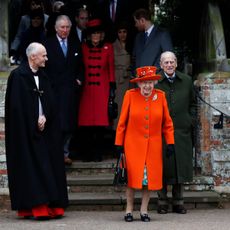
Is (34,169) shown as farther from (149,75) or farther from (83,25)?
(83,25)

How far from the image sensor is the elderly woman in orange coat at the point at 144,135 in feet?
37.1

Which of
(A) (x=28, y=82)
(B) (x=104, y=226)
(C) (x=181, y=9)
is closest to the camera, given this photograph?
(B) (x=104, y=226)

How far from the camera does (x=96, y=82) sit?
1385 centimetres

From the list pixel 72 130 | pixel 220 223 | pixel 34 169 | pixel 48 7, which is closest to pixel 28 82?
pixel 34 169

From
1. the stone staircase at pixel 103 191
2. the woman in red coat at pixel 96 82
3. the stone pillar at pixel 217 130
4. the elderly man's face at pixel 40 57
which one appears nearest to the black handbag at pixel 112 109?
the woman in red coat at pixel 96 82

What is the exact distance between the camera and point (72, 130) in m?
13.5

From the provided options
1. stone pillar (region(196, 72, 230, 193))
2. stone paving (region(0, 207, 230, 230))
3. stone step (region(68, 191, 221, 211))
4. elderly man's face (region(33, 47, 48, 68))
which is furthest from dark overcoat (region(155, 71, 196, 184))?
elderly man's face (region(33, 47, 48, 68))

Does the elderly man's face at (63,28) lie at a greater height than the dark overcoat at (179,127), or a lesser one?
greater

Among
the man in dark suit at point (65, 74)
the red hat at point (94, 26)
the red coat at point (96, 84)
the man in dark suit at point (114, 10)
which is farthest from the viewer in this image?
the man in dark suit at point (114, 10)

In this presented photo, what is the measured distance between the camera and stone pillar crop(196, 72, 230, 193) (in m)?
13.1

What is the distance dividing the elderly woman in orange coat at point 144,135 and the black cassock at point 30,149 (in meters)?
0.87

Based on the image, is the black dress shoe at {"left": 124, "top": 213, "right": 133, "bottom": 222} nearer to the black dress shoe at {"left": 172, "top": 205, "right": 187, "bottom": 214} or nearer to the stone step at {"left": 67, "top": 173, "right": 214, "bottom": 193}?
the black dress shoe at {"left": 172, "top": 205, "right": 187, "bottom": 214}

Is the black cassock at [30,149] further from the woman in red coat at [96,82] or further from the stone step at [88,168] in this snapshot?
the woman in red coat at [96,82]

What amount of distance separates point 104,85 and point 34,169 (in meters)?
2.61
